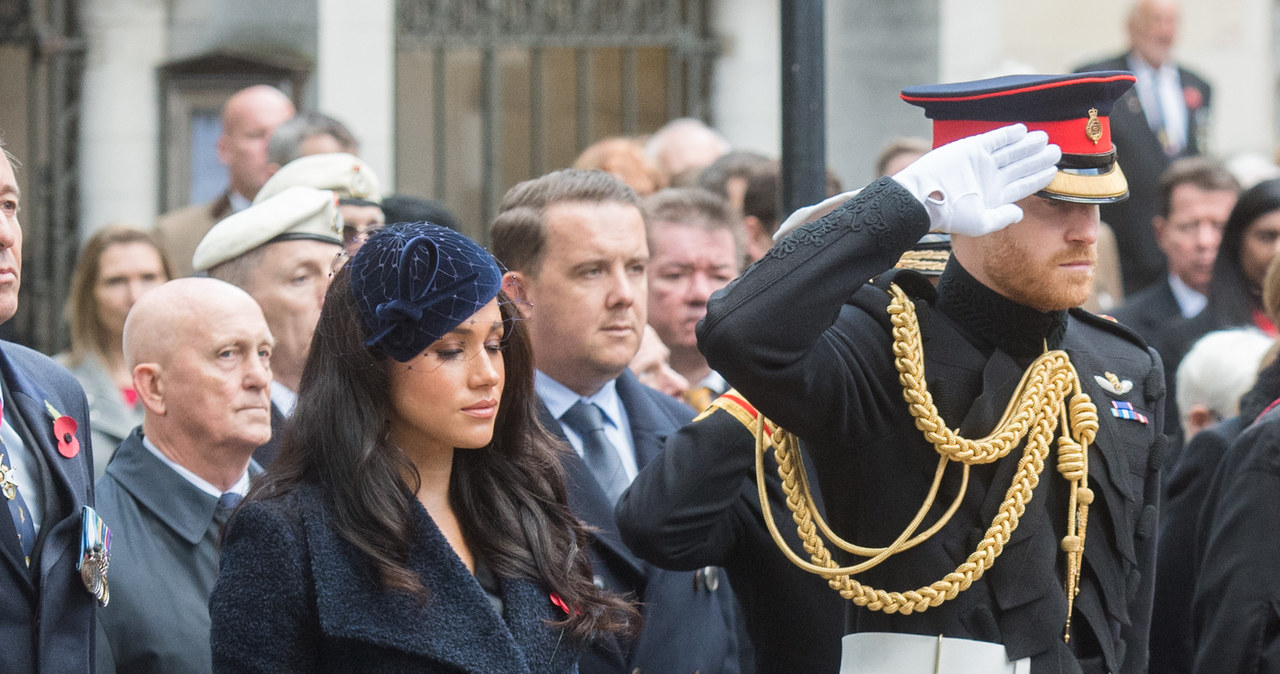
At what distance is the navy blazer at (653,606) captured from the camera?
4.05 m

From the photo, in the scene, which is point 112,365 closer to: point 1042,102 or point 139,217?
point 139,217

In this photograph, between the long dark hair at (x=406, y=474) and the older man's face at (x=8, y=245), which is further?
the older man's face at (x=8, y=245)

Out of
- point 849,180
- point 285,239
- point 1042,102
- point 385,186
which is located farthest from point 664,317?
point 849,180

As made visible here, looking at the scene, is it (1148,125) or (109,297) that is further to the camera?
(1148,125)

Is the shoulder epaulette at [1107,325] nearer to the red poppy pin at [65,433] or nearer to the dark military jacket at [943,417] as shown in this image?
the dark military jacket at [943,417]

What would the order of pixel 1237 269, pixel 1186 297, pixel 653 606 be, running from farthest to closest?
pixel 1186 297 → pixel 1237 269 → pixel 653 606

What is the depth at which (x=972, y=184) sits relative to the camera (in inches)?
129

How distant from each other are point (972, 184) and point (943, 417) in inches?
18.1

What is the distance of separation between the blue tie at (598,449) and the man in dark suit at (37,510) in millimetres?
1231

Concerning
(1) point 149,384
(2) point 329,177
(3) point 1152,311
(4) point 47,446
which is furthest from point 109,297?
(3) point 1152,311

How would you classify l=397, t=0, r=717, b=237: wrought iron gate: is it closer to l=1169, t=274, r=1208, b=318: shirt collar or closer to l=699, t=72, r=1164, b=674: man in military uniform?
l=1169, t=274, r=1208, b=318: shirt collar

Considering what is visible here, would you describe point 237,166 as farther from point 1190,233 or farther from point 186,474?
point 1190,233

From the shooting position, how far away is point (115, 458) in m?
4.30

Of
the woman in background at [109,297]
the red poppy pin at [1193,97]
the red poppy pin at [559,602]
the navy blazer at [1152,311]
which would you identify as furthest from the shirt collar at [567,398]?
the red poppy pin at [1193,97]
